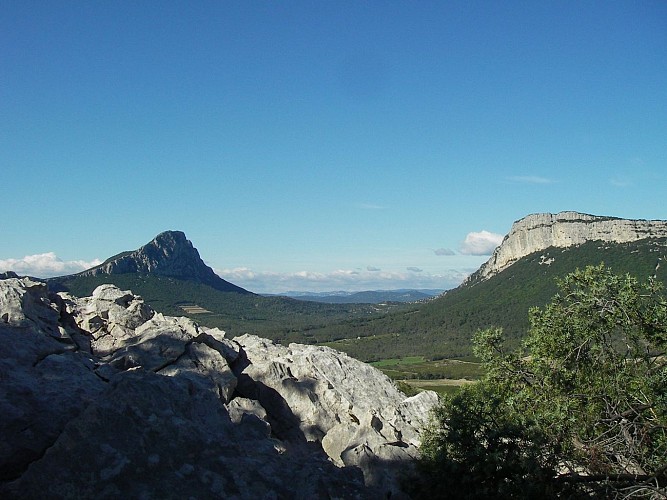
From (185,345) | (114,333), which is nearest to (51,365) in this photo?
(185,345)

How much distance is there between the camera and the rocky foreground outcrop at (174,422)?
7.77m

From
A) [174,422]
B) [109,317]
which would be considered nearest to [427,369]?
[109,317]

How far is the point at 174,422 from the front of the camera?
29.3 ft

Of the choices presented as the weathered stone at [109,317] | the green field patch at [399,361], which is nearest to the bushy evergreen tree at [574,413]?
the weathered stone at [109,317]

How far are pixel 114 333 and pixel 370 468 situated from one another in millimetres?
20791

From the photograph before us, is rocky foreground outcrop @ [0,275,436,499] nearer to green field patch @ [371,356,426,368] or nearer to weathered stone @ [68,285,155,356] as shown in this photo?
weathered stone @ [68,285,155,356]

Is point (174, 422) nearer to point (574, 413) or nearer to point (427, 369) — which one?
point (574, 413)

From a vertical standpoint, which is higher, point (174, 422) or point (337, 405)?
point (174, 422)

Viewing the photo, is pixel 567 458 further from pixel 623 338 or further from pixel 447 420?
pixel 623 338

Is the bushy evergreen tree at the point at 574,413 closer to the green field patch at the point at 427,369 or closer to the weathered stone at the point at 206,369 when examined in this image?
the weathered stone at the point at 206,369

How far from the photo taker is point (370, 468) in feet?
61.1

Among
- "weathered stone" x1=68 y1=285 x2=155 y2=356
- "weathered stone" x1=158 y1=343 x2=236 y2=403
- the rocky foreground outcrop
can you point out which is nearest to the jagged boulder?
the rocky foreground outcrop

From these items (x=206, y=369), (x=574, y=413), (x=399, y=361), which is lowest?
(x=399, y=361)

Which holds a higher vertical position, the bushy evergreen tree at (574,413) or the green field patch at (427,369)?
the bushy evergreen tree at (574,413)
